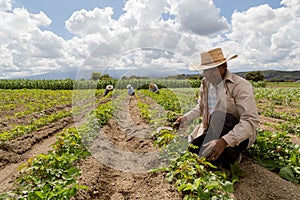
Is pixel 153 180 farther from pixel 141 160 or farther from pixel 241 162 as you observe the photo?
pixel 241 162

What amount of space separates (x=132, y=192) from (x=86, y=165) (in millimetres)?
836

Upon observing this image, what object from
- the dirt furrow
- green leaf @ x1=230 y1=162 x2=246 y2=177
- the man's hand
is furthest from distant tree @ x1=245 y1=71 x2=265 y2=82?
the man's hand

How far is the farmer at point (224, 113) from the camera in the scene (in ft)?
9.16

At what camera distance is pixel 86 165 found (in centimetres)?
343

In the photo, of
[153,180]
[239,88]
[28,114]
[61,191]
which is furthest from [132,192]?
[28,114]

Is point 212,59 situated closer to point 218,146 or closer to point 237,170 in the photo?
point 218,146

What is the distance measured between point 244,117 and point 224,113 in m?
A: 0.33

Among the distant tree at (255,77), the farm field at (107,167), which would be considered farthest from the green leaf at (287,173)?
the distant tree at (255,77)

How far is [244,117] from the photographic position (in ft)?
9.23

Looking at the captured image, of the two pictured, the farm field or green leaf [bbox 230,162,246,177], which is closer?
the farm field

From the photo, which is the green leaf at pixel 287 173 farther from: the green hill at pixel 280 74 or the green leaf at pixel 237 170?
the green hill at pixel 280 74

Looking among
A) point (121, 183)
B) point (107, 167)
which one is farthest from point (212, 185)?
point (107, 167)

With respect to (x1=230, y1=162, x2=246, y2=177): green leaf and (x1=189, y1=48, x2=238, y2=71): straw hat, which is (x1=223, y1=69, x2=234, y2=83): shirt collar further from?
(x1=230, y1=162, x2=246, y2=177): green leaf

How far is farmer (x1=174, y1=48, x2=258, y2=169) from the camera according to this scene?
2791 millimetres
